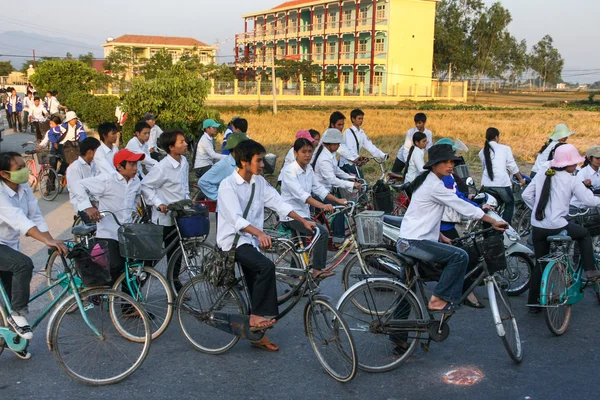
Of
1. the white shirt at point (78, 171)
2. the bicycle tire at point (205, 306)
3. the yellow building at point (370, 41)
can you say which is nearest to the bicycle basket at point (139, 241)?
the bicycle tire at point (205, 306)

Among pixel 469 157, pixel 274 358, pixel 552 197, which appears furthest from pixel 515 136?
pixel 274 358

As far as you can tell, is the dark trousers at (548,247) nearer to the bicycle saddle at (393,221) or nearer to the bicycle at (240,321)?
the bicycle saddle at (393,221)

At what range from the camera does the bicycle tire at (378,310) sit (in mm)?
4578

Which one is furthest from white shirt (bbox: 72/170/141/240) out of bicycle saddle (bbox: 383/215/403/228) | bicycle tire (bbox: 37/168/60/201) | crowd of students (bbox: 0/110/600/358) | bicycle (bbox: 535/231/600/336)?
bicycle tire (bbox: 37/168/60/201)

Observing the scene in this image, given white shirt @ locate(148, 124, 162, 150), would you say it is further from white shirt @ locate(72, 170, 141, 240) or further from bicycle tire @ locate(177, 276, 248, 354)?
bicycle tire @ locate(177, 276, 248, 354)

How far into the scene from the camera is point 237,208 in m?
4.70

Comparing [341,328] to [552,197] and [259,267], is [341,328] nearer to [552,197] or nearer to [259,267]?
[259,267]

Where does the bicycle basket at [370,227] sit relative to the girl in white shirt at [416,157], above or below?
below

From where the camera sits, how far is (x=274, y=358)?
4895 mm

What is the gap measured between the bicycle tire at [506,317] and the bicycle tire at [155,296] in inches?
99.6

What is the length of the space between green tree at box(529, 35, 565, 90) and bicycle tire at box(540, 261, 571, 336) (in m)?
103

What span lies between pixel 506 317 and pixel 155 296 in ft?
9.33

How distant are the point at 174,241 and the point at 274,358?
4.94ft

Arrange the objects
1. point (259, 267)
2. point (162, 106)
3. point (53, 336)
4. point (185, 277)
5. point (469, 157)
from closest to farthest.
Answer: point (53, 336) < point (259, 267) < point (185, 277) < point (162, 106) < point (469, 157)
